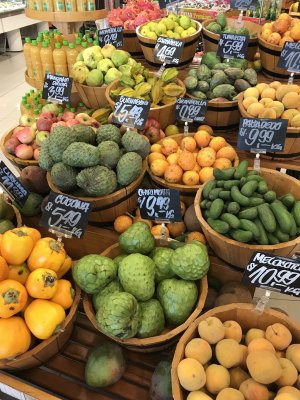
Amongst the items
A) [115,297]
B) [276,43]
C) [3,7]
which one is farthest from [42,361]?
[3,7]

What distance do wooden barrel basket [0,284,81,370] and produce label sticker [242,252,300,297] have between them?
609 millimetres

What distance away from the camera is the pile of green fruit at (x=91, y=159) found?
146 centimetres

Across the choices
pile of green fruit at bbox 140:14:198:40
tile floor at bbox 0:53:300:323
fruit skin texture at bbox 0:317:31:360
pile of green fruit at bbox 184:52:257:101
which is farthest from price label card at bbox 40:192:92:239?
tile floor at bbox 0:53:300:323

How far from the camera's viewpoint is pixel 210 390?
102 cm

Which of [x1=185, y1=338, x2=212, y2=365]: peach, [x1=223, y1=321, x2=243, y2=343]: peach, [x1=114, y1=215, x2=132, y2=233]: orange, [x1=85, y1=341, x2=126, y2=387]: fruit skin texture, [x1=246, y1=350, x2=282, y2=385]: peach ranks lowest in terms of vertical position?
[x1=85, y1=341, x2=126, y2=387]: fruit skin texture

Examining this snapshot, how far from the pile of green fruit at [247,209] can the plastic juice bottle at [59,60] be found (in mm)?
2135

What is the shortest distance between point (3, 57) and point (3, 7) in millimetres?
1315

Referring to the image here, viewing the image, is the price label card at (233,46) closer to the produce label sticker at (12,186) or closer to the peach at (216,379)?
the produce label sticker at (12,186)

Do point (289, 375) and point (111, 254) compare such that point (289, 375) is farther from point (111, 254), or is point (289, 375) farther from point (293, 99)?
point (293, 99)

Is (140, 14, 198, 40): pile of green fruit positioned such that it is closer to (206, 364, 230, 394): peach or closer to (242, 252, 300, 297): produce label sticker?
(242, 252, 300, 297): produce label sticker

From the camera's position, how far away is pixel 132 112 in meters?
1.81

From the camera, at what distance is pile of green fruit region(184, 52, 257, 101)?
7.38 ft

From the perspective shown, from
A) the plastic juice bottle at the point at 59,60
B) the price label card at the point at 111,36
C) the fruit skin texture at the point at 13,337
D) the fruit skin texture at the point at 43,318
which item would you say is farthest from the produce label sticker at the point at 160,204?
the plastic juice bottle at the point at 59,60

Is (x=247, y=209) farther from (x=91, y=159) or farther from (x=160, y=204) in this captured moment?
(x=91, y=159)
